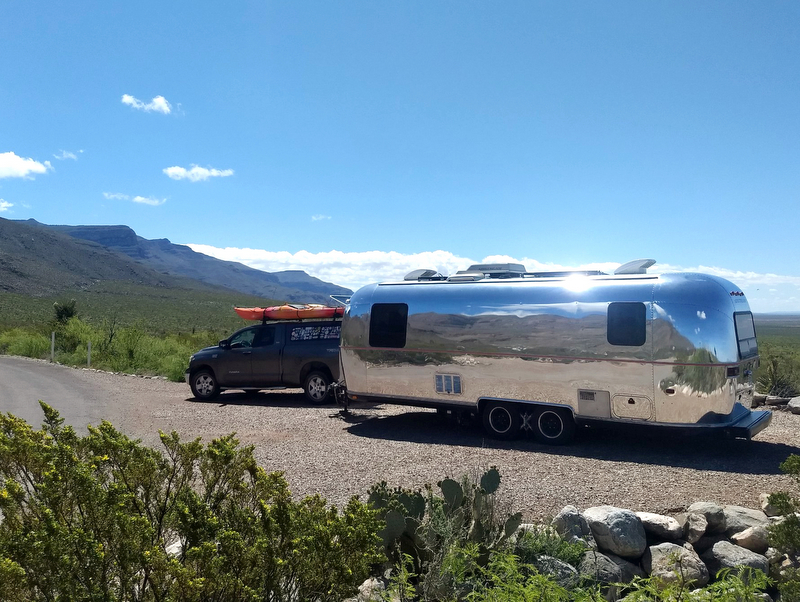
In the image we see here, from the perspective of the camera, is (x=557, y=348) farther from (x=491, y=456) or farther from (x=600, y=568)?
(x=600, y=568)

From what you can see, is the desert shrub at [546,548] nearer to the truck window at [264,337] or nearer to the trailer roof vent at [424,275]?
the trailer roof vent at [424,275]

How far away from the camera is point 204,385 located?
15594 millimetres

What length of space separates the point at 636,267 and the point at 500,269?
2.41 metres

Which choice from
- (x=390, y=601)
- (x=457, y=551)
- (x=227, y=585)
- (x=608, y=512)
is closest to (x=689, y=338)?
(x=608, y=512)

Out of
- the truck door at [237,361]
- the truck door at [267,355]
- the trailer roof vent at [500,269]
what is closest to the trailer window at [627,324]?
the trailer roof vent at [500,269]

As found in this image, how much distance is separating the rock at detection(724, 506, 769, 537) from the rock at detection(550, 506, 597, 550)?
144 cm

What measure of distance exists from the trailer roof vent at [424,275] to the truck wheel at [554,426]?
10.3 ft

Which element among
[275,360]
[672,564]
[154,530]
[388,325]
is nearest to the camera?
[154,530]

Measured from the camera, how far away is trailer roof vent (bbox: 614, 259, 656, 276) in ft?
31.7

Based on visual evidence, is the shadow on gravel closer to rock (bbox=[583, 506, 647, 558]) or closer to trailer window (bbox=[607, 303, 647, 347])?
trailer window (bbox=[607, 303, 647, 347])

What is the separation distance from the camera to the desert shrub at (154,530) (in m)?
2.74

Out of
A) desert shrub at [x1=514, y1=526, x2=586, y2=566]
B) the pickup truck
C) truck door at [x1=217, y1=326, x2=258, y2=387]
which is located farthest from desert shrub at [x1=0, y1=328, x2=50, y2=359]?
desert shrub at [x1=514, y1=526, x2=586, y2=566]

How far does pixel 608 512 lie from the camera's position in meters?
5.68

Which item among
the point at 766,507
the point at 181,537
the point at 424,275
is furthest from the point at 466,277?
the point at 181,537
